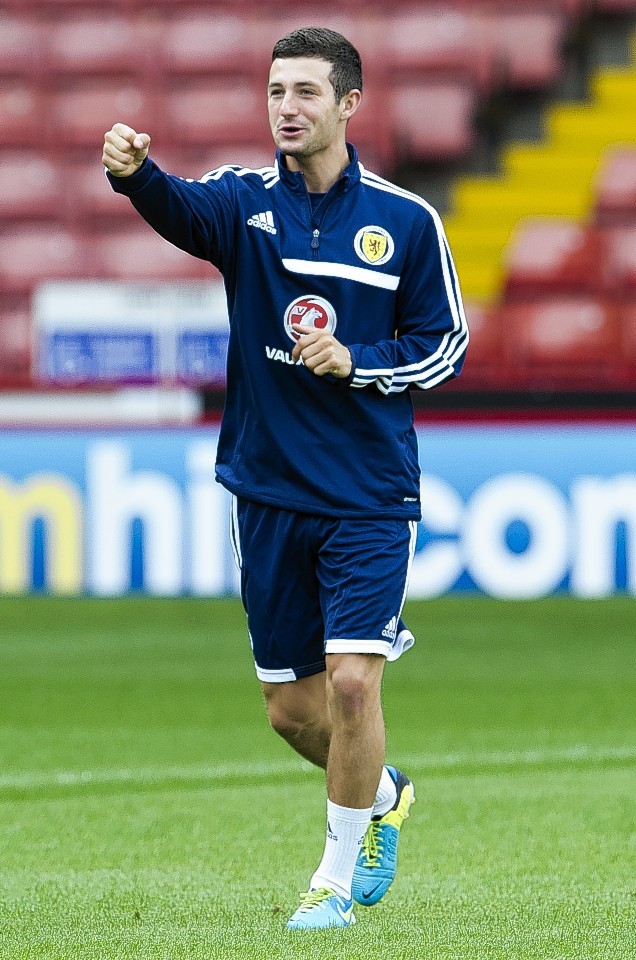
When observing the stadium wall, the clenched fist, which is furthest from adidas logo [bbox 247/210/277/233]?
the stadium wall

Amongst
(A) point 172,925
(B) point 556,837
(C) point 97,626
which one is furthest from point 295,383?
(C) point 97,626

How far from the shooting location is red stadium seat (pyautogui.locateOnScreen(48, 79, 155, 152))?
15.6m

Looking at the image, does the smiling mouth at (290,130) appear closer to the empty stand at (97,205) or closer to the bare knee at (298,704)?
the bare knee at (298,704)

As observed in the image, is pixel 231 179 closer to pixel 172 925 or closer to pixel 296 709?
pixel 296 709

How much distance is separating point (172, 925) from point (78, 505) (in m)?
6.02

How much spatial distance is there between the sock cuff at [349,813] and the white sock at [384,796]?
245 millimetres

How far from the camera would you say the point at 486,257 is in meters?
15.0

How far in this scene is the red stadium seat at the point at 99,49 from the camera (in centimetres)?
1575

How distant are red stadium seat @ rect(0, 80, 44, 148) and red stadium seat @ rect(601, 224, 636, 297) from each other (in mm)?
5343

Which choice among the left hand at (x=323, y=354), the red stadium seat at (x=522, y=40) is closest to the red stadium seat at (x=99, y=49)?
the red stadium seat at (x=522, y=40)

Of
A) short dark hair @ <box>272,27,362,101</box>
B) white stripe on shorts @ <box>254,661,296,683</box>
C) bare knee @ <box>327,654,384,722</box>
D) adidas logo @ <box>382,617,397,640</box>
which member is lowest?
white stripe on shorts @ <box>254,661,296,683</box>

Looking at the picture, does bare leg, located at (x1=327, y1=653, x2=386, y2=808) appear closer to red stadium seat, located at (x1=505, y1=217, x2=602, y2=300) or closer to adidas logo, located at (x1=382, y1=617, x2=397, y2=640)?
adidas logo, located at (x1=382, y1=617, x2=397, y2=640)

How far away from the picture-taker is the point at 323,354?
12.5 ft

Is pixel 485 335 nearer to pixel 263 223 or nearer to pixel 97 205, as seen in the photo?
pixel 97 205
